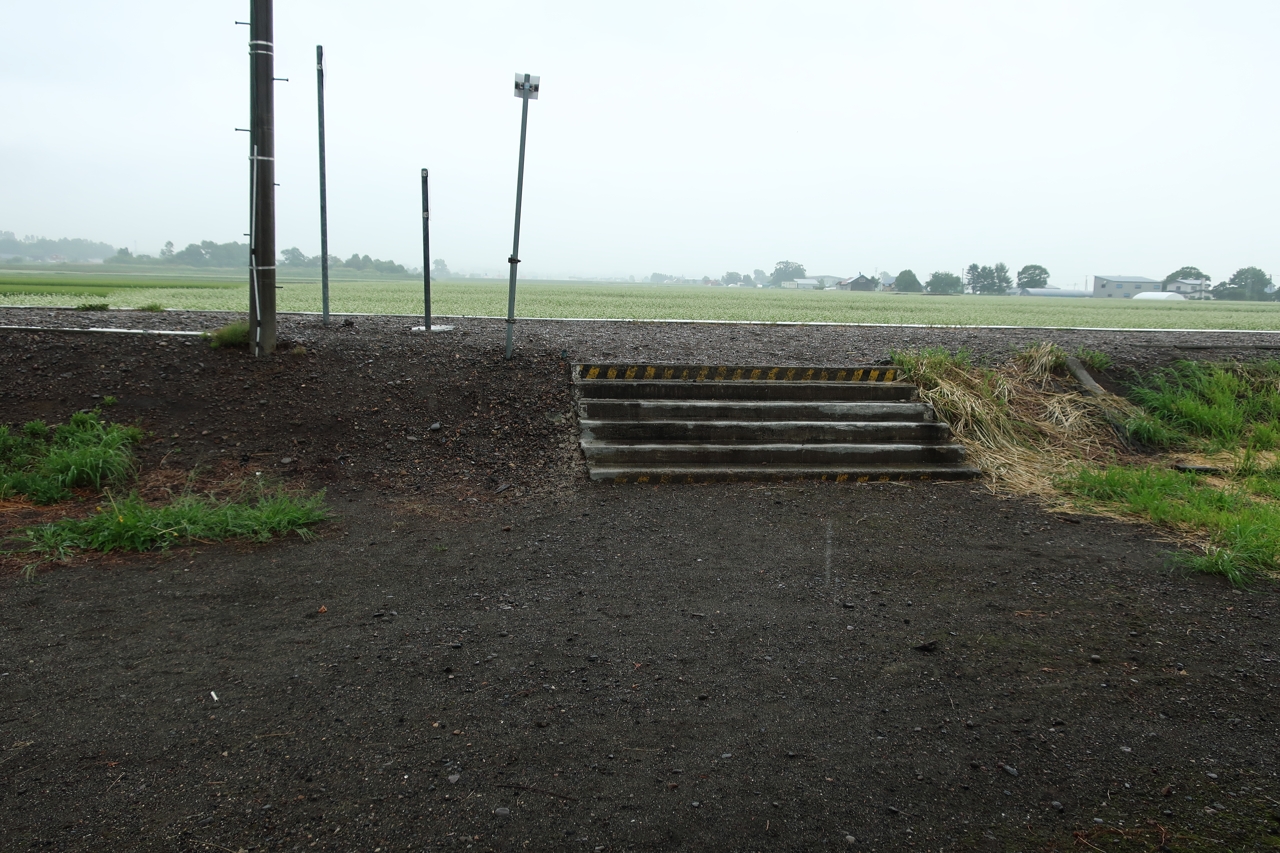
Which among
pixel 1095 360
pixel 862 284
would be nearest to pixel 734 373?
pixel 1095 360

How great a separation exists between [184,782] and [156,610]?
1.69m

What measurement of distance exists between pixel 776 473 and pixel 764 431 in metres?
0.62

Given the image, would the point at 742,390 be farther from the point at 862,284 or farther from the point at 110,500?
the point at 862,284

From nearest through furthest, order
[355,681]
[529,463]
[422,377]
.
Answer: [355,681] < [529,463] < [422,377]

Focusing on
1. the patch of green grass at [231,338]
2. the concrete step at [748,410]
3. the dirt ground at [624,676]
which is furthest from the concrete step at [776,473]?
the patch of green grass at [231,338]

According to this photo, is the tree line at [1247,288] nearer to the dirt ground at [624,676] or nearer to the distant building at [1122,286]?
the distant building at [1122,286]

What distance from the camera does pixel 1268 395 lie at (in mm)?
8805

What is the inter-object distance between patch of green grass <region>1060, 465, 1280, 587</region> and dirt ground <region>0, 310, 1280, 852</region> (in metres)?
0.24

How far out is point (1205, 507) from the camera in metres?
5.76

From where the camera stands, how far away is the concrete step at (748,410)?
290 inches

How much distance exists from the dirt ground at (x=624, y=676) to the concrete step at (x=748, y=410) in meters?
1.03

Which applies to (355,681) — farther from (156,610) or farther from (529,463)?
(529,463)

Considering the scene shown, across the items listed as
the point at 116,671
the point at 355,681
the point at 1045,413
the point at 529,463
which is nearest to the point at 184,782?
the point at 355,681

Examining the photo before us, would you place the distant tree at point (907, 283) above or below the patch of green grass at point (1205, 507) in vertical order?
above
